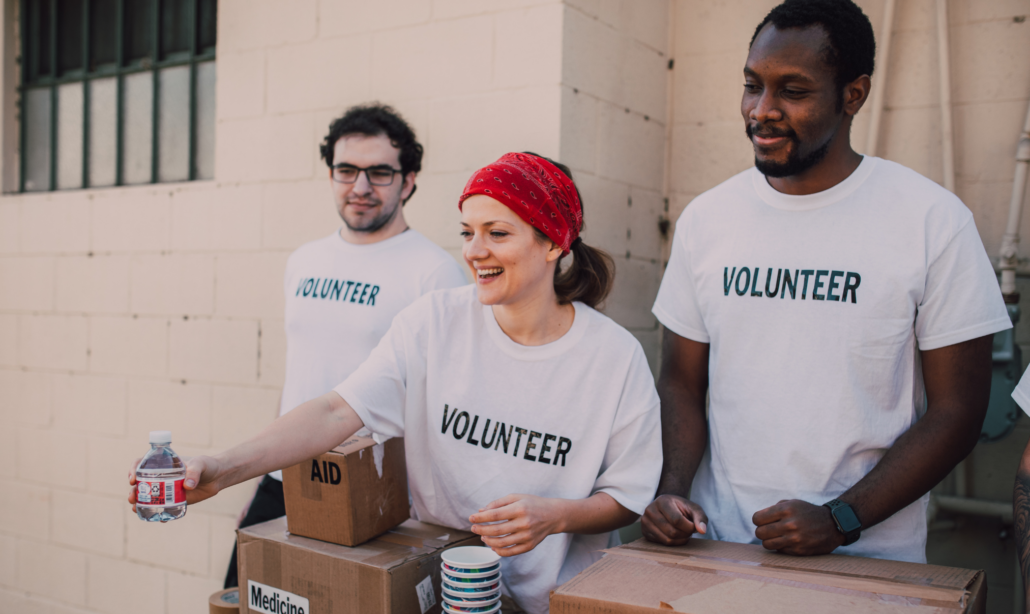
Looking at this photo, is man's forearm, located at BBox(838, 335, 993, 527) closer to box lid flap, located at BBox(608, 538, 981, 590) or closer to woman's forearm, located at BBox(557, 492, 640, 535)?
box lid flap, located at BBox(608, 538, 981, 590)

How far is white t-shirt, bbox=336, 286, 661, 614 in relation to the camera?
1.72 meters

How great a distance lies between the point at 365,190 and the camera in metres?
2.38

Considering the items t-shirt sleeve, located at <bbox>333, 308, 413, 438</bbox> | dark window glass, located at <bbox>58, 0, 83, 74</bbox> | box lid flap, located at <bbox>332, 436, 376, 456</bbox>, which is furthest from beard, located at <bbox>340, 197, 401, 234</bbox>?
dark window glass, located at <bbox>58, 0, 83, 74</bbox>

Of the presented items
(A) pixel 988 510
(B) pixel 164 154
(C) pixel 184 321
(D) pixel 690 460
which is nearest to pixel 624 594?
(D) pixel 690 460

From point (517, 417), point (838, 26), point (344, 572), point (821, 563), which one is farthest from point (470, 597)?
point (838, 26)

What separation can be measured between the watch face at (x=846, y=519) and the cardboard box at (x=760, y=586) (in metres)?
0.08

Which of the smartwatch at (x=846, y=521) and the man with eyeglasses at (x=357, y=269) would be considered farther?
the man with eyeglasses at (x=357, y=269)

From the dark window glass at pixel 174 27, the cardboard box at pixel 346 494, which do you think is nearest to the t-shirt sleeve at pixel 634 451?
the cardboard box at pixel 346 494

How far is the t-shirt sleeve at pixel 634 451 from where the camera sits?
1.70 metres

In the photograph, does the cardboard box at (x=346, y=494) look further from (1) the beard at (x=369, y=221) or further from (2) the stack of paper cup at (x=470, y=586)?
(1) the beard at (x=369, y=221)

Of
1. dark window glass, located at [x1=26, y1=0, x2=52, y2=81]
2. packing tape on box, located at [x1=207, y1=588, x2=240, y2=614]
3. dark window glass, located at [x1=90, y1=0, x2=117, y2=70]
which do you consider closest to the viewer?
packing tape on box, located at [x1=207, y1=588, x2=240, y2=614]

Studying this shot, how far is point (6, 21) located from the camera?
378 cm

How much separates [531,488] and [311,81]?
6.25 ft

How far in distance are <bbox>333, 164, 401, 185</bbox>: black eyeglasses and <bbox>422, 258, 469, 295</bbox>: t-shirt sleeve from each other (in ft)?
1.05
